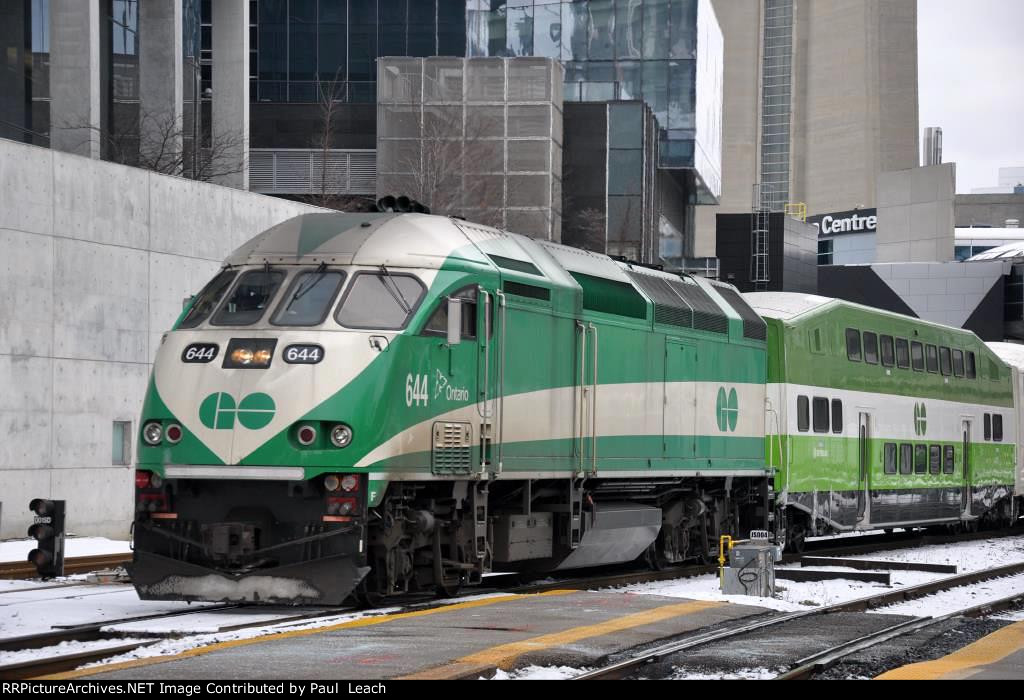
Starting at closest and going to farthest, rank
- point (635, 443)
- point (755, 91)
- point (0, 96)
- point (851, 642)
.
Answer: point (851, 642)
point (635, 443)
point (0, 96)
point (755, 91)

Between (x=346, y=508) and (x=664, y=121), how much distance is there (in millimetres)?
58341

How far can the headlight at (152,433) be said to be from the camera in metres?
14.1

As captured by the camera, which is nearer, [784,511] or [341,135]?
[784,511]

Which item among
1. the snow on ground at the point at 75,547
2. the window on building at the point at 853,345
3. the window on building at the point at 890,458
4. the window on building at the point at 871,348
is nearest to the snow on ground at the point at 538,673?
the snow on ground at the point at 75,547

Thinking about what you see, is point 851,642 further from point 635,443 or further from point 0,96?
point 0,96

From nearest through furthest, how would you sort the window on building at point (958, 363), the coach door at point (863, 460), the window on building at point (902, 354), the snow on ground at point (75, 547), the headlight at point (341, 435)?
the headlight at point (341, 435)
the snow on ground at point (75, 547)
the coach door at point (863, 460)
the window on building at point (902, 354)
the window on building at point (958, 363)

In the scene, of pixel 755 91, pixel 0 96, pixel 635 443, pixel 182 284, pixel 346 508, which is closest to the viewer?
pixel 346 508

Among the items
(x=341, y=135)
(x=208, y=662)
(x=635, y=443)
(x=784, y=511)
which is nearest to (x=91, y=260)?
(x=635, y=443)

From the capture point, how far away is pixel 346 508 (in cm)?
1362

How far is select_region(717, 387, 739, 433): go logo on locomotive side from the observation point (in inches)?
851

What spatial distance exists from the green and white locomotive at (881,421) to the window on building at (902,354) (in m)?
0.04

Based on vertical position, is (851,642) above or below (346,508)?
below

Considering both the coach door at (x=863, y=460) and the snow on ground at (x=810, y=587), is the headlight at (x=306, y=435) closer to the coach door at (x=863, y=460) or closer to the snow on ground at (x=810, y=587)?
the snow on ground at (x=810, y=587)

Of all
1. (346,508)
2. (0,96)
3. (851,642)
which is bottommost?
(851,642)
